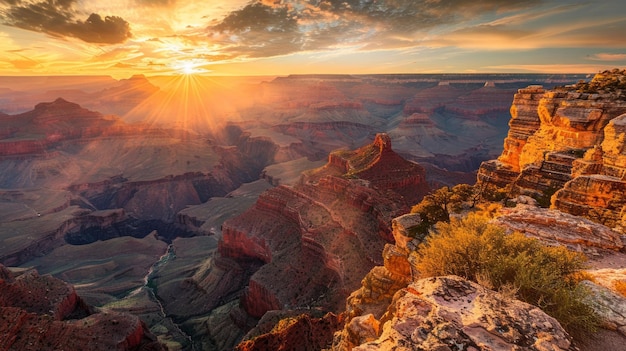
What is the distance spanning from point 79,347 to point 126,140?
110m

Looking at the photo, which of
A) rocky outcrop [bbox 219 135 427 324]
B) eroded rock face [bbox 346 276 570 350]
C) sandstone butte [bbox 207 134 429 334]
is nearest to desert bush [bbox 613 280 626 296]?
eroded rock face [bbox 346 276 570 350]

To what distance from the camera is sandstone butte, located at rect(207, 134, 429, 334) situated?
108 ft

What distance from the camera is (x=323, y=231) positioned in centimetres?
3728

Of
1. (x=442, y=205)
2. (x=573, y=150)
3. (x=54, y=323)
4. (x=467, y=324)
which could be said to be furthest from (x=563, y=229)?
(x=54, y=323)

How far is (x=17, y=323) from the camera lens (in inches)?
792

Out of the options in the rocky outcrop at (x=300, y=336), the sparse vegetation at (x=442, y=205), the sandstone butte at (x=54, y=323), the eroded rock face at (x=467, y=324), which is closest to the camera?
the eroded rock face at (x=467, y=324)

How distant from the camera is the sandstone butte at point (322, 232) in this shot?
108ft

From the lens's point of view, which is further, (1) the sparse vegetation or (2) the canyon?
(2) the canyon

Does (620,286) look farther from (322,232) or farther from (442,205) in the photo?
(322,232)

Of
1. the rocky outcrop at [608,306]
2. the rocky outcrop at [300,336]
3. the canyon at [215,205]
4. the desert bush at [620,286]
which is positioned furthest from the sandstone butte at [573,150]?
the rocky outcrop at [300,336]

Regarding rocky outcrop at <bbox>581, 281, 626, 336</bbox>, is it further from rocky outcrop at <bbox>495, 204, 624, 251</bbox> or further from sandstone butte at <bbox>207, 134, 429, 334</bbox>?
sandstone butte at <bbox>207, 134, 429, 334</bbox>

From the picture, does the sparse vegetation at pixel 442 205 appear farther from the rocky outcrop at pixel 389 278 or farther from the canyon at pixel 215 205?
the canyon at pixel 215 205

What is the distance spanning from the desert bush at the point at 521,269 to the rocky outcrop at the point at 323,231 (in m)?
22.4

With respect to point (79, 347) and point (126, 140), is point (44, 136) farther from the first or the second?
point (79, 347)
